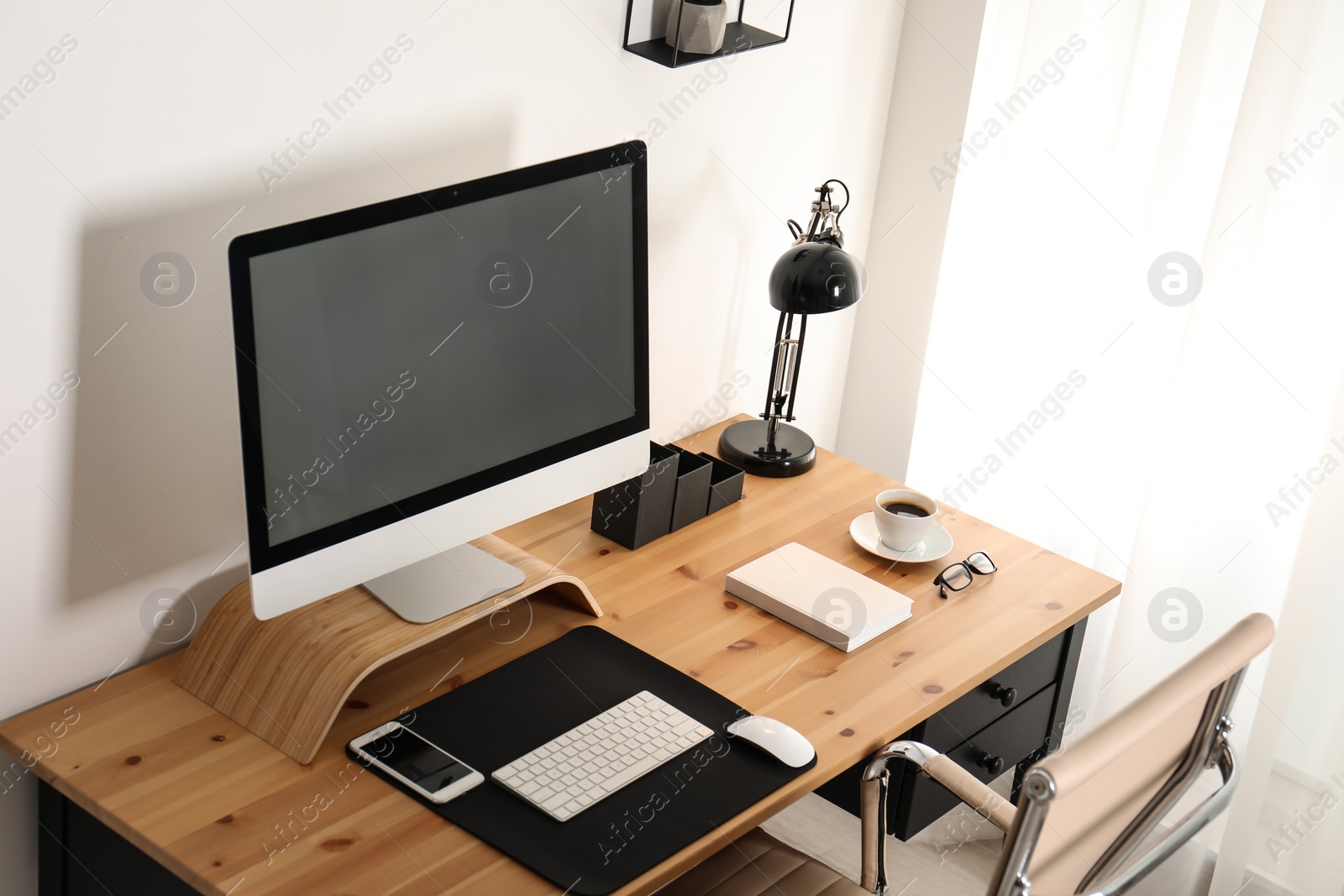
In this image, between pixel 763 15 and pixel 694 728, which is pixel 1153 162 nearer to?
pixel 763 15

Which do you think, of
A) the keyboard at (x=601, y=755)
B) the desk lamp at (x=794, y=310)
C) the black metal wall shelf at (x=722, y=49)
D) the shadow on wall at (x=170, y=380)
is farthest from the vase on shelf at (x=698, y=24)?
the keyboard at (x=601, y=755)

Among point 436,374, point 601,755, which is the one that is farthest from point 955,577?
point 436,374

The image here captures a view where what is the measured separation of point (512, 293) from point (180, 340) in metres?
0.40

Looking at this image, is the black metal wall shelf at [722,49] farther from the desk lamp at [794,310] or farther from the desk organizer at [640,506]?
the desk organizer at [640,506]

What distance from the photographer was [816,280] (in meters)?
2.04

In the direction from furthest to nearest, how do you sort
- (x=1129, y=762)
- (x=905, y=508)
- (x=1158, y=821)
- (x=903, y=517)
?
1. (x=905, y=508)
2. (x=903, y=517)
3. (x=1158, y=821)
4. (x=1129, y=762)

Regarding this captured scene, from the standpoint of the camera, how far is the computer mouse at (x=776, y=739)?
1.51 meters

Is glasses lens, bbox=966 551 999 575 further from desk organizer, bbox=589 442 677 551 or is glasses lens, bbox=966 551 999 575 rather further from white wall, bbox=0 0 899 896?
white wall, bbox=0 0 899 896

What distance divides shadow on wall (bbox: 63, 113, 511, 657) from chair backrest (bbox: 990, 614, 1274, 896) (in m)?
1.05

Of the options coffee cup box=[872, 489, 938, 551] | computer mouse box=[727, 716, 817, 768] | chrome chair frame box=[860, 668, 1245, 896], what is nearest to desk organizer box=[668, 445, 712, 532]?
coffee cup box=[872, 489, 938, 551]

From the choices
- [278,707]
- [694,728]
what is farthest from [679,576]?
[278,707]

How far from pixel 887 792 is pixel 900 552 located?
16.1 inches

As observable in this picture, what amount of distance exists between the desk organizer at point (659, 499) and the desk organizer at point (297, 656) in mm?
322

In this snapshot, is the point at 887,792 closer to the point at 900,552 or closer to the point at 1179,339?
the point at 900,552
